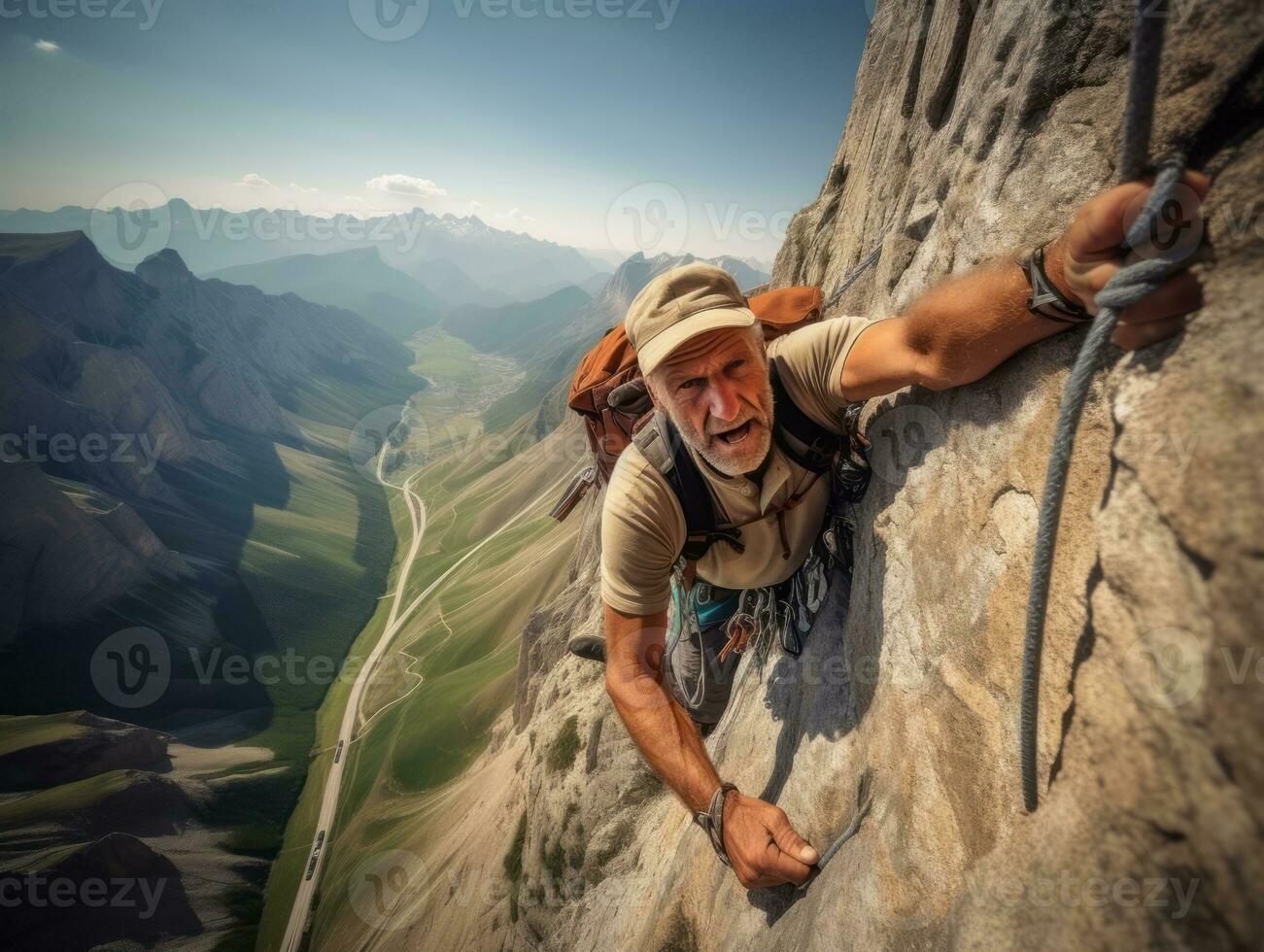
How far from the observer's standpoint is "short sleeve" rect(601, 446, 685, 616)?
430cm

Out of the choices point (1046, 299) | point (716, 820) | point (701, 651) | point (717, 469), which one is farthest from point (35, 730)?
point (1046, 299)

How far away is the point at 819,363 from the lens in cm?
423

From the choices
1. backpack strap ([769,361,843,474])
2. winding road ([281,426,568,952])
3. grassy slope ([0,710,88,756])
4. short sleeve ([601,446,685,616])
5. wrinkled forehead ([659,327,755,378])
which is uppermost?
wrinkled forehead ([659,327,755,378])

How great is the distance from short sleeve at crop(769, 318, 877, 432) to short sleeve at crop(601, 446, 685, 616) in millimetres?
1401

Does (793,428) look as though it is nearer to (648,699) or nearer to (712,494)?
(712,494)

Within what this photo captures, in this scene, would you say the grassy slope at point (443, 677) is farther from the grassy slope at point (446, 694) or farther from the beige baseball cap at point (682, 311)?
the beige baseball cap at point (682, 311)

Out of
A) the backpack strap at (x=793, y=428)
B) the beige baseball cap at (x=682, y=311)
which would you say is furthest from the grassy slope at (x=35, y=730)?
the backpack strap at (x=793, y=428)

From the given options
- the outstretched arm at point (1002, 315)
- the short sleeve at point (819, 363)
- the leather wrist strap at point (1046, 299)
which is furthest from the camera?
the short sleeve at point (819, 363)

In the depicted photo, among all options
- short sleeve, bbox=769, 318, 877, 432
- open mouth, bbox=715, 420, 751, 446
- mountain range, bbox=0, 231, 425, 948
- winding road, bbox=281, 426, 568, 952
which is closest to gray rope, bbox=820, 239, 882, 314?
short sleeve, bbox=769, 318, 877, 432

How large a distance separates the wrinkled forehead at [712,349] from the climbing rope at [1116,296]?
2.31 meters

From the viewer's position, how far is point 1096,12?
10.7 ft

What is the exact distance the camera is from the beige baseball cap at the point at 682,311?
166 inches

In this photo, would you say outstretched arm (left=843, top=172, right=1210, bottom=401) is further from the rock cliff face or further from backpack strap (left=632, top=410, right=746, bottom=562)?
backpack strap (left=632, top=410, right=746, bottom=562)

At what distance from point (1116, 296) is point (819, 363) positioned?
221cm
